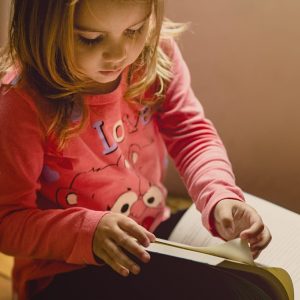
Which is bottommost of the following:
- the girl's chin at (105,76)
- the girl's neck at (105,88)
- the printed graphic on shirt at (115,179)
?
the printed graphic on shirt at (115,179)

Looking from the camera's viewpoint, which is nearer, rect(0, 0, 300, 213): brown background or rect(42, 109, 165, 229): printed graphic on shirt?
rect(42, 109, 165, 229): printed graphic on shirt

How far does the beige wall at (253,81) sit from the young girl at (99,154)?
0.51 ft

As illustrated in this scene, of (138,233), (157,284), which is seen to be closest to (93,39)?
(138,233)

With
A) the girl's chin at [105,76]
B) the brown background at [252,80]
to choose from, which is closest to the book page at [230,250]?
the girl's chin at [105,76]

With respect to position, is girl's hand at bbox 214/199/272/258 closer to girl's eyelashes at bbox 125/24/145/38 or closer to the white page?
the white page

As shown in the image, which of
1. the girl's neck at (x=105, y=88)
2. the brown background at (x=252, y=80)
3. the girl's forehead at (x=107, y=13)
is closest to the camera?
the girl's forehead at (x=107, y=13)

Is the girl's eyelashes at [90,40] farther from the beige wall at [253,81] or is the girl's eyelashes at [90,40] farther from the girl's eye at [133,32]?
the beige wall at [253,81]

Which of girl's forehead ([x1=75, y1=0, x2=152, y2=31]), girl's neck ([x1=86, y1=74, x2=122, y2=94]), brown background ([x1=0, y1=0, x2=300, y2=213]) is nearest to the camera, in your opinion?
girl's forehead ([x1=75, y1=0, x2=152, y2=31])

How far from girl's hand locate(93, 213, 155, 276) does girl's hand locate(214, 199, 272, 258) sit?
128 mm

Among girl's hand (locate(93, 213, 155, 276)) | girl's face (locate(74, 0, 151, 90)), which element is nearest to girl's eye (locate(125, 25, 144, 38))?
girl's face (locate(74, 0, 151, 90))

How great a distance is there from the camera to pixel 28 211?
0.72 m

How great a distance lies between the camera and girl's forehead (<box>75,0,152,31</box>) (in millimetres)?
593

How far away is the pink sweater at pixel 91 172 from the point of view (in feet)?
2.27

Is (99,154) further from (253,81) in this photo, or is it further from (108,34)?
(253,81)
